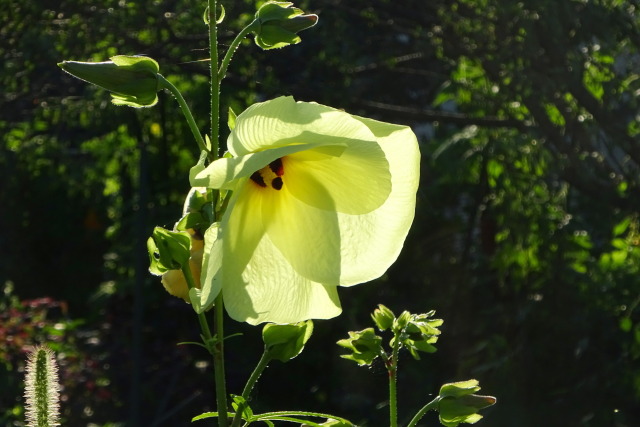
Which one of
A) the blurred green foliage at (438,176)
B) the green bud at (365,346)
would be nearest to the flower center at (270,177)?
the green bud at (365,346)

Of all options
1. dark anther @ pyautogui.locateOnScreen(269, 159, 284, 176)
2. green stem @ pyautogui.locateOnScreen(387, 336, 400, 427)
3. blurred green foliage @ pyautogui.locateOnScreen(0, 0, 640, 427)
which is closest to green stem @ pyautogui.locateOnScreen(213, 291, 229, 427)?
dark anther @ pyautogui.locateOnScreen(269, 159, 284, 176)

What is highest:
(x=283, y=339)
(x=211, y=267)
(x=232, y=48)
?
(x=232, y=48)

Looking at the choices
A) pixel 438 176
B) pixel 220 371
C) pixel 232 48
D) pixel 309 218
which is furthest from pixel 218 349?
pixel 438 176

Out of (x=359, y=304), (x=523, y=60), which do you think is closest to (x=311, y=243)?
(x=523, y=60)

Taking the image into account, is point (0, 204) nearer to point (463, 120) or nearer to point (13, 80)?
point (13, 80)

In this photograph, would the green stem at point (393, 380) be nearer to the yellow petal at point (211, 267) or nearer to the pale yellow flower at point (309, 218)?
the pale yellow flower at point (309, 218)

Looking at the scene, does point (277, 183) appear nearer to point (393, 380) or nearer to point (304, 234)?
point (304, 234)

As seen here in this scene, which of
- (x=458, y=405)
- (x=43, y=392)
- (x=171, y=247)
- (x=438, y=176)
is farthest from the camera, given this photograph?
(x=438, y=176)

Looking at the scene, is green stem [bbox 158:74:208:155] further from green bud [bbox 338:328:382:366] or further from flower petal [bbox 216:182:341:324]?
green bud [bbox 338:328:382:366]
